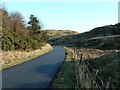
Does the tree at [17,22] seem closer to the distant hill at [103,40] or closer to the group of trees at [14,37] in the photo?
the group of trees at [14,37]

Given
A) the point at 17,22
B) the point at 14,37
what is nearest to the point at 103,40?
the point at 17,22

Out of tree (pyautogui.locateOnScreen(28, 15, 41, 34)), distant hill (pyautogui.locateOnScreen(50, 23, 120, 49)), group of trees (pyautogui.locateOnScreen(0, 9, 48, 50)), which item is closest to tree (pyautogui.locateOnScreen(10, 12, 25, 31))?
group of trees (pyautogui.locateOnScreen(0, 9, 48, 50))

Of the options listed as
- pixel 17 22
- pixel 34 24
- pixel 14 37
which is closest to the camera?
pixel 14 37

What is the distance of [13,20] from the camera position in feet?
203

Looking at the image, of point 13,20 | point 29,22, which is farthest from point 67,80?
point 29,22

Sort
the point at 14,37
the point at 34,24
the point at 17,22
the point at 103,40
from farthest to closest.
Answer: the point at 103,40 → the point at 34,24 → the point at 17,22 → the point at 14,37

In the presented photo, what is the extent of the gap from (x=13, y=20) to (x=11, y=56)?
2772 centimetres

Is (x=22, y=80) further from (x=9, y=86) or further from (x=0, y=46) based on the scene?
(x=0, y=46)

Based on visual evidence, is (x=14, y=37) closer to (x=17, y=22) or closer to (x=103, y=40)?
(x=17, y=22)

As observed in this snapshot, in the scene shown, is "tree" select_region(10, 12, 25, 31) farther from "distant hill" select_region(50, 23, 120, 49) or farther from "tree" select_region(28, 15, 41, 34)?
"distant hill" select_region(50, 23, 120, 49)

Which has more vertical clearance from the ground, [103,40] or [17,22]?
[17,22]

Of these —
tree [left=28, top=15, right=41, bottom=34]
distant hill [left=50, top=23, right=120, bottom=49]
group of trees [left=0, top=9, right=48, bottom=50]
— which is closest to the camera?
group of trees [left=0, top=9, right=48, bottom=50]

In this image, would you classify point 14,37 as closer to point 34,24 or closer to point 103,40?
point 34,24

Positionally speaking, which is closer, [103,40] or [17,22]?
[17,22]
